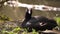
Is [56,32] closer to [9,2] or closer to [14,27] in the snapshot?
[14,27]

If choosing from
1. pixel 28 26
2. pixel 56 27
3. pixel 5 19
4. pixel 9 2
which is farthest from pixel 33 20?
pixel 9 2

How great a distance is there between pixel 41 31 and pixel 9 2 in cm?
434

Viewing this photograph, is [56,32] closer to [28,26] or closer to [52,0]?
[28,26]

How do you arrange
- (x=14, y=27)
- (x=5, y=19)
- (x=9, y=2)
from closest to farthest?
1. (x=14, y=27)
2. (x=5, y=19)
3. (x=9, y=2)

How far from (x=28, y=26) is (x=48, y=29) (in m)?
0.59

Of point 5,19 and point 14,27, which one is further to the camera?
point 5,19

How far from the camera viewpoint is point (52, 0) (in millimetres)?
14672

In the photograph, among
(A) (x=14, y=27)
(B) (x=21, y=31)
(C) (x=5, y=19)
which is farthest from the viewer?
(C) (x=5, y=19)

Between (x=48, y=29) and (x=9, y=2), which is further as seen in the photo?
(x=9, y=2)

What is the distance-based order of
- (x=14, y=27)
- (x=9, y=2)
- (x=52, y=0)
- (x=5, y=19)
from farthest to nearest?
(x=52, y=0) → (x=9, y=2) → (x=5, y=19) → (x=14, y=27)

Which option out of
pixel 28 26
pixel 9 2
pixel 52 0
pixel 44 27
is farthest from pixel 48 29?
pixel 52 0

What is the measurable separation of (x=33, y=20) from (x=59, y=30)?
82 cm

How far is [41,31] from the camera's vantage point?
6441 mm

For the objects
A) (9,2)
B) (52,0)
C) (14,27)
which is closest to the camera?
(14,27)
